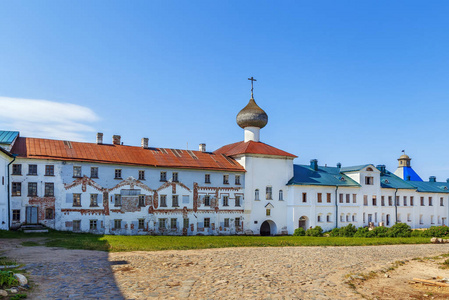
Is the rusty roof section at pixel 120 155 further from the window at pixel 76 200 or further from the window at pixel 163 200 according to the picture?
the window at pixel 76 200

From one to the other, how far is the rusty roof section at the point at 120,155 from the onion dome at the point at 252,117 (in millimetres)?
5699

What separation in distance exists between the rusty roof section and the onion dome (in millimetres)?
5699

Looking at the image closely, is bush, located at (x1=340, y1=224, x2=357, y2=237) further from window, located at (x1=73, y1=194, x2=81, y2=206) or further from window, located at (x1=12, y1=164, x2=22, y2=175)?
window, located at (x1=12, y1=164, x2=22, y2=175)

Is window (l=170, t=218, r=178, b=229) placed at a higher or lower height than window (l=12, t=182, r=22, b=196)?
lower

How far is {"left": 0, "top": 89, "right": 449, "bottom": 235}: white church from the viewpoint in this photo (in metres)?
36.2

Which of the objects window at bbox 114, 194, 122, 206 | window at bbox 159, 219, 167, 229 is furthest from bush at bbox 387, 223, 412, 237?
window at bbox 114, 194, 122, 206

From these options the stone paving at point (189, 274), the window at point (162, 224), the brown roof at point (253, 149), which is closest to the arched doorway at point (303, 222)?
the brown roof at point (253, 149)

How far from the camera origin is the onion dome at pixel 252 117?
49906 millimetres

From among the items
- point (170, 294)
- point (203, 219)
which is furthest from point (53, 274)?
point (203, 219)

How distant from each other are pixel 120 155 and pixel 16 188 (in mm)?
9557

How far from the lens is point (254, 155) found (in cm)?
4591

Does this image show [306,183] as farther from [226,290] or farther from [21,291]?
[21,291]

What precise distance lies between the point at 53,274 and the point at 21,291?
3.10 metres

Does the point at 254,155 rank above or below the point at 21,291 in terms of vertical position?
above
